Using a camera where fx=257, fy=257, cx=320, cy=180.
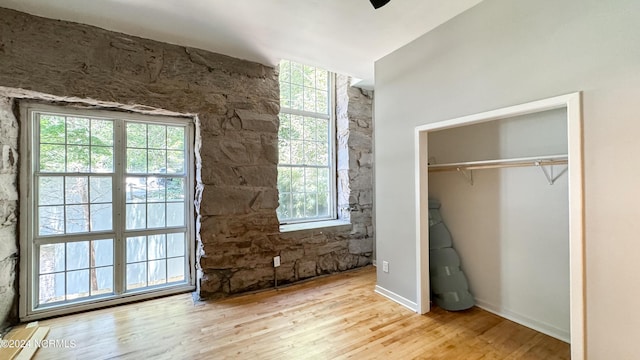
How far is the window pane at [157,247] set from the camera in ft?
9.63

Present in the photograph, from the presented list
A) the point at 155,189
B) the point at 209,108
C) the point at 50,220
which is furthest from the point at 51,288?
the point at 209,108

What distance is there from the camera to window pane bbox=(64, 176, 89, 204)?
2.59m

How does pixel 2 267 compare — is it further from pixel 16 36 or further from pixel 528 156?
pixel 528 156

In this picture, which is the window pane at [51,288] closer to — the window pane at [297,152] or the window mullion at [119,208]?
the window mullion at [119,208]

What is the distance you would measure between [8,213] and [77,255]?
65 centimetres

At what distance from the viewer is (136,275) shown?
2.86 meters

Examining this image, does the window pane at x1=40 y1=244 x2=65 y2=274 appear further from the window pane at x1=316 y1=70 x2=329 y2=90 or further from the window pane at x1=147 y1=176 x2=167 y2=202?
the window pane at x1=316 y1=70 x2=329 y2=90

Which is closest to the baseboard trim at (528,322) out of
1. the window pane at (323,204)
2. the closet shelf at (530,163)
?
the closet shelf at (530,163)

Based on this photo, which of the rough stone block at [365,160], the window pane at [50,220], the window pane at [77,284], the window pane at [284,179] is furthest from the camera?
the rough stone block at [365,160]

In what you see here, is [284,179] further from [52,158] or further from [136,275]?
[52,158]

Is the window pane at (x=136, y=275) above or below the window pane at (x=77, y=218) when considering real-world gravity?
below

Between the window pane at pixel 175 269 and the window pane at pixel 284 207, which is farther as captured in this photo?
the window pane at pixel 284 207

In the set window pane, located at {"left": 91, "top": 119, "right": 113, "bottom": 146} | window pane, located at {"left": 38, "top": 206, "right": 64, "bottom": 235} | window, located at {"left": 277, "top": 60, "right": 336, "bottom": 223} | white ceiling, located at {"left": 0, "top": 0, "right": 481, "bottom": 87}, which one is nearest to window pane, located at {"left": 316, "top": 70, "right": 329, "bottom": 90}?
window, located at {"left": 277, "top": 60, "right": 336, "bottom": 223}

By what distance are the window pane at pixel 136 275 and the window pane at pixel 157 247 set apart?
0.40 ft
